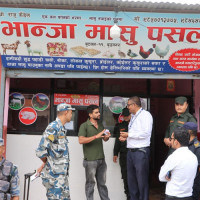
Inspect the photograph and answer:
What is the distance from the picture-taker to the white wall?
726cm

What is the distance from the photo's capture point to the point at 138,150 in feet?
20.4

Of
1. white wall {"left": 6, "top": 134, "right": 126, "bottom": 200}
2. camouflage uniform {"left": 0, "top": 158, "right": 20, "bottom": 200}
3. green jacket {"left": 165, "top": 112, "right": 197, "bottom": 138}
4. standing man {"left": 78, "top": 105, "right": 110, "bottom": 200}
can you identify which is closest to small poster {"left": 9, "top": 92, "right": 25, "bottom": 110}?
white wall {"left": 6, "top": 134, "right": 126, "bottom": 200}

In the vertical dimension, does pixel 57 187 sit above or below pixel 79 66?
below

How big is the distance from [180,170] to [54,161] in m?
2.11

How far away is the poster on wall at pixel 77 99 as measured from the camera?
292 inches

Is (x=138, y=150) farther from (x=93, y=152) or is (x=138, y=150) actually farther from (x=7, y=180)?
(x=7, y=180)

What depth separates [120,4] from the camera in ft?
19.9

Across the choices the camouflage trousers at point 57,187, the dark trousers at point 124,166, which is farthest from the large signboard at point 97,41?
the camouflage trousers at point 57,187

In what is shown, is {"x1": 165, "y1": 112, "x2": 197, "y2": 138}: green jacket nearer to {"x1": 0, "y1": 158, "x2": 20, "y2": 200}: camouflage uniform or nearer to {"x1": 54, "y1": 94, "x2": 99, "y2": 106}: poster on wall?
{"x1": 54, "y1": 94, "x2": 99, "y2": 106}: poster on wall

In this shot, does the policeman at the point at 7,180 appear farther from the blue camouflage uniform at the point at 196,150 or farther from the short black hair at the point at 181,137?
the blue camouflage uniform at the point at 196,150

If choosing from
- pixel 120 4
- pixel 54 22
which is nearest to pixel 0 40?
pixel 54 22

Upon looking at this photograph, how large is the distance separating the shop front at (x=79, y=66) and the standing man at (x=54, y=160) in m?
1.63

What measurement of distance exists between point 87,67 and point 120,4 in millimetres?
1324

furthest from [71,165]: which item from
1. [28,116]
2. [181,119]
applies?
[181,119]
